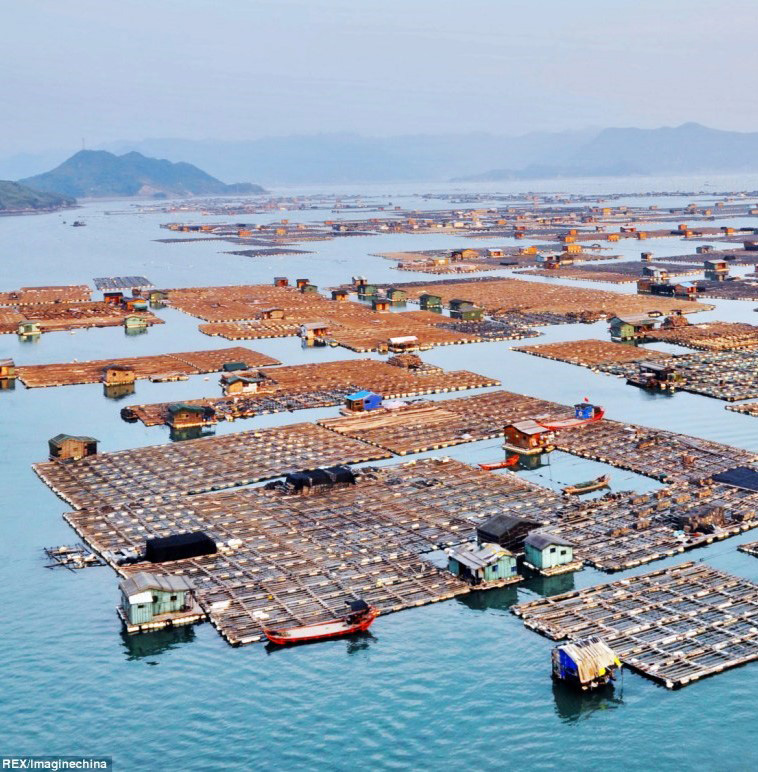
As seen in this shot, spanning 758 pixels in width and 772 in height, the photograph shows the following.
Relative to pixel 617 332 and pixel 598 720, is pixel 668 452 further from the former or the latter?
pixel 617 332

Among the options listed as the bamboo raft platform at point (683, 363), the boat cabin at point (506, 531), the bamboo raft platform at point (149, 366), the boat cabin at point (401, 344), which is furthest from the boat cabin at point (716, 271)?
the boat cabin at point (506, 531)

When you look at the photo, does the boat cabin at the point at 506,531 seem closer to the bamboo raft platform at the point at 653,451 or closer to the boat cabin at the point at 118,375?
the bamboo raft platform at the point at 653,451

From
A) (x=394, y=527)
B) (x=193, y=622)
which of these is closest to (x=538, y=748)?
(x=193, y=622)

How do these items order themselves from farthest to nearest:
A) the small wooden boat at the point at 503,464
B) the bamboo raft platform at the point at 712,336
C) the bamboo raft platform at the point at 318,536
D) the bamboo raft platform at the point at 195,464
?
the bamboo raft platform at the point at 712,336 < the small wooden boat at the point at 503,464 < the bamboo raft platform at the point at 195,464 < the bamboo raft platform at the point at 318,536

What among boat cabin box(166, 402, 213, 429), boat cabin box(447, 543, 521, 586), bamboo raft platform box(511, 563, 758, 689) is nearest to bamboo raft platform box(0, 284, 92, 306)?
boat cabin box(166, 402, 213, 429)

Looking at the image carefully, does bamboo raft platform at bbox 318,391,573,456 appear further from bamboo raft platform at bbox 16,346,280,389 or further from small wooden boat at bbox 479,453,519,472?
bamboo raft platform at bbox 16,346,280,389

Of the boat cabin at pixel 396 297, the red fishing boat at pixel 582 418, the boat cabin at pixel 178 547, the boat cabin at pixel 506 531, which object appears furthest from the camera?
the boat cabin at pixel 396 297
